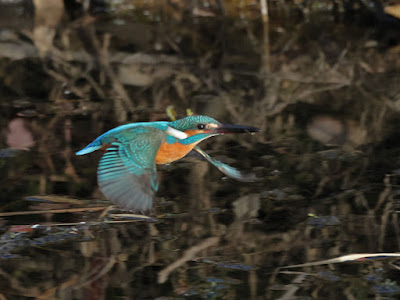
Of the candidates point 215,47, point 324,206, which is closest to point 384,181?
point 324,206

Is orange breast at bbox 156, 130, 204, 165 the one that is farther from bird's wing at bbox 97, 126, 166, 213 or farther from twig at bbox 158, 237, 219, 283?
twig at bbox 158, 237, 219, 283

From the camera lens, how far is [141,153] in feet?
9.30

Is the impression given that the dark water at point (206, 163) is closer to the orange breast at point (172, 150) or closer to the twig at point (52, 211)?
the twig at point (52, 211)

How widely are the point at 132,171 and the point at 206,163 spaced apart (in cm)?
108

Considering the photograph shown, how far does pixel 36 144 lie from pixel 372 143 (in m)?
1.93

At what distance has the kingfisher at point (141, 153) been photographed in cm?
269

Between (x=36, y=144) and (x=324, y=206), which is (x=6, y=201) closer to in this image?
(x=36, y=144)

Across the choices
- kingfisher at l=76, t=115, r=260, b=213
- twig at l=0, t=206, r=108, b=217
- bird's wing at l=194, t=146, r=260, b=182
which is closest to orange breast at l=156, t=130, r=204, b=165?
kingfisher at l=76, t=115, r=260, b=213

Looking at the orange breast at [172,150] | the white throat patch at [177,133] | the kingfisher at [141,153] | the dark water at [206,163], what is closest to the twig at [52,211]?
the dark water at [206,163]

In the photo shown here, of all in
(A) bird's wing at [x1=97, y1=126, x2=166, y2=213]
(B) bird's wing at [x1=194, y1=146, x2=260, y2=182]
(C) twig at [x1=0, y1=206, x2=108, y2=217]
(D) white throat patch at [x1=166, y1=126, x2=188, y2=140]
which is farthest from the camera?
(B) bird's wing at [x1=194, y1=146, x2=260, y2=182]

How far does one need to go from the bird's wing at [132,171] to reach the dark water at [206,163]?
10.7 inches

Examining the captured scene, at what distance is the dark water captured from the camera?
8.81ft

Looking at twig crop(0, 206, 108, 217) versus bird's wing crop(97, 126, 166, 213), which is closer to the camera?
bird's wing crop(97, 126, 166, 213)

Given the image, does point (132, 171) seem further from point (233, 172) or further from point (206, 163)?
point (206, 163)
